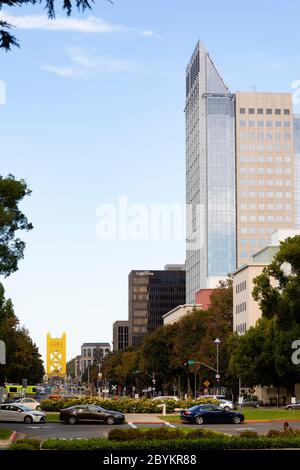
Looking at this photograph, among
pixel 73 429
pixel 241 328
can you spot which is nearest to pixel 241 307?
pixel 241 328

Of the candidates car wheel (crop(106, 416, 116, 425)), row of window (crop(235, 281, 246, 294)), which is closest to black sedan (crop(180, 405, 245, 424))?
car wheel (crop(106, 416, 116, 425))

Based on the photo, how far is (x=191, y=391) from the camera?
5989 inches

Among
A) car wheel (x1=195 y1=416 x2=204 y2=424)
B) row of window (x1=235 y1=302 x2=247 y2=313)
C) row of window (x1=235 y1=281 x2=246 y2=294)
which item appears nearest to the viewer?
car wheel (x1=195 y1=416 x2=204 y2=424)

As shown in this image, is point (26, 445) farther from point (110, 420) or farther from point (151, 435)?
point (110, 420)

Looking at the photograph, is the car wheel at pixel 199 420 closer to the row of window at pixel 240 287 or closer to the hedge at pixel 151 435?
the hedge at pixel 151 435

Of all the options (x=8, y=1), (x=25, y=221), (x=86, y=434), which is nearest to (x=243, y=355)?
(x=25, y=221)

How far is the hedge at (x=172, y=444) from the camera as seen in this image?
99.6 ft

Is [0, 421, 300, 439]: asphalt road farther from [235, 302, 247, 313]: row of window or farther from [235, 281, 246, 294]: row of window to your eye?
[235, 281, 246, 294]: row of window

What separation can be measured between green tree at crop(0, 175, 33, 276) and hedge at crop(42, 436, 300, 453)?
2806cm

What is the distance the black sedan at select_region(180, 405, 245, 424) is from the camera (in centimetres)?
5688

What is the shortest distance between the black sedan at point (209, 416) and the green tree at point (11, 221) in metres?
15.8

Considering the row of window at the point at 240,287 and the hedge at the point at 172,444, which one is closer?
the hedge at the point at 172,444

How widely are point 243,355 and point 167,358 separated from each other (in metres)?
66.2

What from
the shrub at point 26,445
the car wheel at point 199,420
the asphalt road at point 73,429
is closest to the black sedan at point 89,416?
the asphalt road at point 73,429
